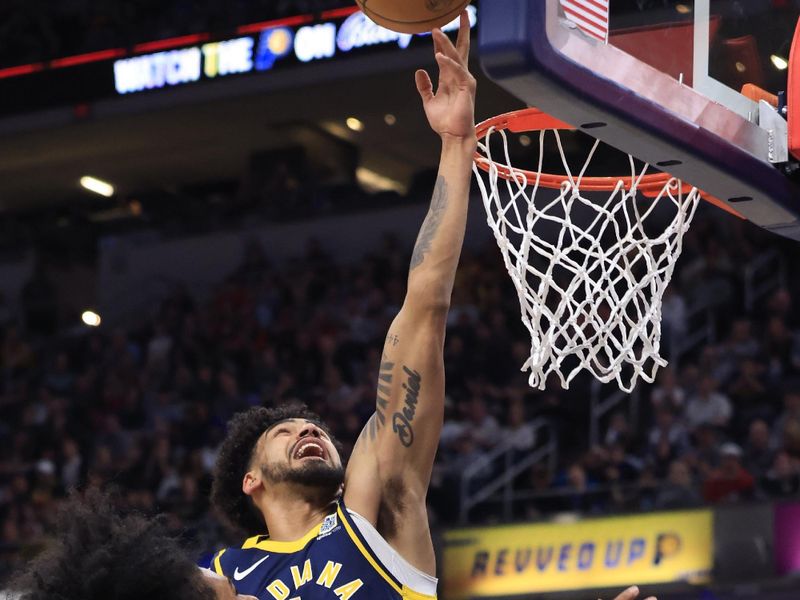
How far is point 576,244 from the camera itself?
3635 millimetres

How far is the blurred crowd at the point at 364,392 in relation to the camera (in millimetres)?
8156

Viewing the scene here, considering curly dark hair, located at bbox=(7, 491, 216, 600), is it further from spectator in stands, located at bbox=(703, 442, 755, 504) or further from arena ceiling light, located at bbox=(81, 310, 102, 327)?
arena ceiling light, located at bbox=(81, 310, 102, 327)

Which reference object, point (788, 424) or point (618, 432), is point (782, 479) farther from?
point (618, 432)

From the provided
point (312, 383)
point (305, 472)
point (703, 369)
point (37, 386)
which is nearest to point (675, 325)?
point (703, 369)

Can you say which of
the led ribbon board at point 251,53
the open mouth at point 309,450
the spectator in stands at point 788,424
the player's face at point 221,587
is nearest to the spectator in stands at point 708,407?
the spectator in stands at point 788,424

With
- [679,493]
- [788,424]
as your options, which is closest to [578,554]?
[679,493]

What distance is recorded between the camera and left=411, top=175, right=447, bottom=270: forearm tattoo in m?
2.92

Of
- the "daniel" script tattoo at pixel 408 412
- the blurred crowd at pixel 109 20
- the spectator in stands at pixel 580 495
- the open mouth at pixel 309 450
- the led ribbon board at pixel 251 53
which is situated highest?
the blurred crowd at pixel 109 20

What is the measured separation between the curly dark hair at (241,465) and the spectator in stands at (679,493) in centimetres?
426

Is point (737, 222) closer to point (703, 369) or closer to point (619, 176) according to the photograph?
point (703, 369)

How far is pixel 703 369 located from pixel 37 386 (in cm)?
624

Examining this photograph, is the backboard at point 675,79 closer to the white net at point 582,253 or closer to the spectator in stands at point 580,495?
the white net at point 582,253

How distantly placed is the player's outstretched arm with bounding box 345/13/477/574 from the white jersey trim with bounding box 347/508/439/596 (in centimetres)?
2

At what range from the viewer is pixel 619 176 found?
3748 mm
